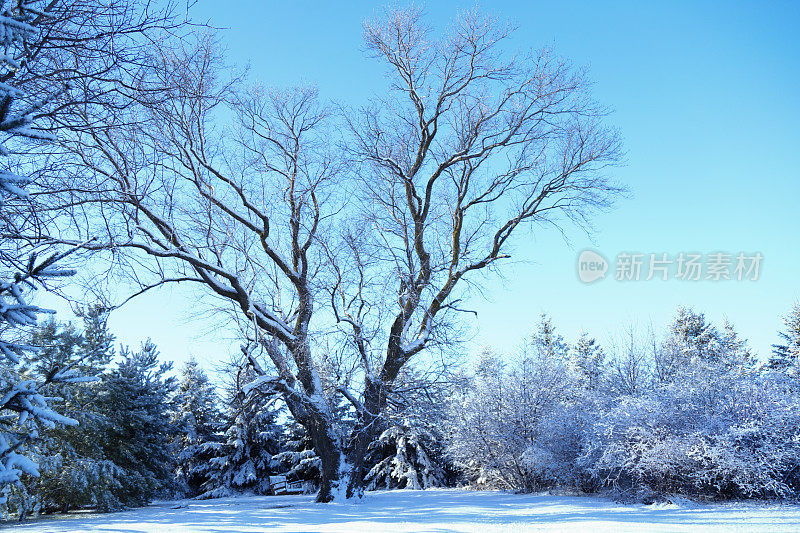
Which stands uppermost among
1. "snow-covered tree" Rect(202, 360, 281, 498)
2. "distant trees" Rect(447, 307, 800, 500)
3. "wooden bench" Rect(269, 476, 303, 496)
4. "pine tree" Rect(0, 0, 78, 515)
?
"pine tree" Rect(0, 0, 78, 515)

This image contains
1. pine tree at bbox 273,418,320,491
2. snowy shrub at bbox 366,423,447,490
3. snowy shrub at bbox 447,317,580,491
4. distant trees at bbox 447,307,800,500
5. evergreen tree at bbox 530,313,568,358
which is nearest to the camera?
distant trees at bbox 447,307,800,500

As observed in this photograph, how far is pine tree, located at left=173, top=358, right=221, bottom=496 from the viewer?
23.1 meters

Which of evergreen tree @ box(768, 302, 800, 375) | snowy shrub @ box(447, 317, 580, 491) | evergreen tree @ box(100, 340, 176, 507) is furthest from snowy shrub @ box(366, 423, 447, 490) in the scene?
evergreen tree @ box(768, 302, 800, 375)

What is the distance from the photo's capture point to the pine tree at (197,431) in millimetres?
23141

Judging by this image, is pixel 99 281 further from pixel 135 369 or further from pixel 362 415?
pixel 135 369

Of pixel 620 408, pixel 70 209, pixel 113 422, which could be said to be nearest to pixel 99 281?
pixel 70 209

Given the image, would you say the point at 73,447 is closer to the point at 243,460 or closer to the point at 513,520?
the point at 243,460

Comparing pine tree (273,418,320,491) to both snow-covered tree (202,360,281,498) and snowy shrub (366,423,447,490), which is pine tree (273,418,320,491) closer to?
snow-covered tree (202,360,281,498)

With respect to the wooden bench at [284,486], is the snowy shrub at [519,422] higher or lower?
higher

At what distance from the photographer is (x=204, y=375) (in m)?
26.2

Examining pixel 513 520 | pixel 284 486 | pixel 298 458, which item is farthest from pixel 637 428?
pixel 284 486

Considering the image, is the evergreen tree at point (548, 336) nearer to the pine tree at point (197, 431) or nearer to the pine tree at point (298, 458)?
the pine tree at point (298, 458)

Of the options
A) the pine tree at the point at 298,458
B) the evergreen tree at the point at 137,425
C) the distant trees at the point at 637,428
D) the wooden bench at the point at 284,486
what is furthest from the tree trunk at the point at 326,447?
the wooden bench at the point at 284,486

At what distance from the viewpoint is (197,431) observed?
989 inches
